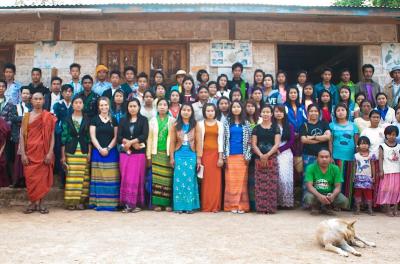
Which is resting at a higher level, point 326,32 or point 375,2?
point 375,2

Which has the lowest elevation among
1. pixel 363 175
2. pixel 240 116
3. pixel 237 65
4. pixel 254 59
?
pixel 363 175

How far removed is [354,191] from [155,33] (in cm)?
Result: 452

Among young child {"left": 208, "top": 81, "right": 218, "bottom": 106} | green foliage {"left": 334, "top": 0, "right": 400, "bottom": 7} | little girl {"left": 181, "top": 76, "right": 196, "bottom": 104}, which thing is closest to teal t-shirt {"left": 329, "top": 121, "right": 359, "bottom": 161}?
young child {"left": 208, "top": 81, "right": 218, "bottom": 106}

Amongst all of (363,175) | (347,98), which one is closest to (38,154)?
(363,175)

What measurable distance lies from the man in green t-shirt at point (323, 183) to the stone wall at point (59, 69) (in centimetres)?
450

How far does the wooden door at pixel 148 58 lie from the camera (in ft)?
25.7

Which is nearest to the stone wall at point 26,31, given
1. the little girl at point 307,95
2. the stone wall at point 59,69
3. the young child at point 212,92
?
the stone wall at point 59,69

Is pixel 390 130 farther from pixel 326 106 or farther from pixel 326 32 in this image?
pixel 326 32

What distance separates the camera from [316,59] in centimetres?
1183

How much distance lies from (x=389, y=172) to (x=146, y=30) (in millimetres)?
4889

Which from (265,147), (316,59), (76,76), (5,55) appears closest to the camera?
(265,147)

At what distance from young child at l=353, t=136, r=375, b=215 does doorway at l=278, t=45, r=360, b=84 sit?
407 centimetres

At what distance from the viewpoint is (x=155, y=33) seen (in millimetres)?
7738

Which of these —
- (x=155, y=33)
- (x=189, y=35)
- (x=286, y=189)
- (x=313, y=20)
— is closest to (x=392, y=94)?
(x=313, y=20)
